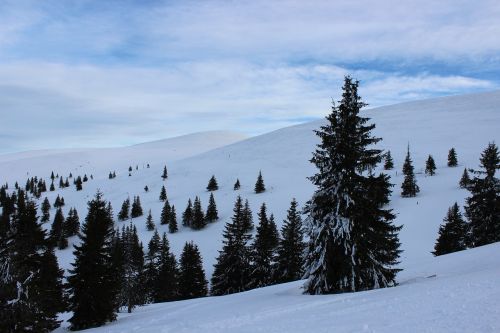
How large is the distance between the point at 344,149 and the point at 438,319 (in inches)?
419

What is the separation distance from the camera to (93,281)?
23047 mm

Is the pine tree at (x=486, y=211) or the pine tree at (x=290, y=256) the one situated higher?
the pine tree at (x=486, y=211)

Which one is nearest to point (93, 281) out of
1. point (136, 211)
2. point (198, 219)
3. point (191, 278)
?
point (191, 278)

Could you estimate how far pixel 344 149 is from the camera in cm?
1791

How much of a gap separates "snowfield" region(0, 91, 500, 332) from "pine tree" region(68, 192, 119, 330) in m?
1.42

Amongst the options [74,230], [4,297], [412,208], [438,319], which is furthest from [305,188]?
[438,319]

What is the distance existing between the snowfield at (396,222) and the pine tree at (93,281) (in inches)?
56.1

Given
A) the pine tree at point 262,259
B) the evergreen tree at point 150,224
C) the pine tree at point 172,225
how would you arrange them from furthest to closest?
the evergreen tree at point 150,224 → the pine tree at point 172,225 → the pine tree at point 262,259

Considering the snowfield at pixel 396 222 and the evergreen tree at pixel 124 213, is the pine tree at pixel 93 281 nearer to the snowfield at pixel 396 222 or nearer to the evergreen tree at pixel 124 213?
the snowfield at pixel 396 222

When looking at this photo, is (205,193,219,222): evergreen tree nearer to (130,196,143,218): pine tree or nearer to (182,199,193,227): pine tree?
(182,199,193,227): pine tree

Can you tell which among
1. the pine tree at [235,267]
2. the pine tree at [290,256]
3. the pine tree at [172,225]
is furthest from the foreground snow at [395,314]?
the pine tree at [172,225]

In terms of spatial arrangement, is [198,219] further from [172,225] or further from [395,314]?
[395,314]

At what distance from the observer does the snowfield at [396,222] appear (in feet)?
30.7

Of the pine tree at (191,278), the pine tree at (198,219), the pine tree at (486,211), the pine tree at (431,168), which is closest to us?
the pine tree at (486,211)
